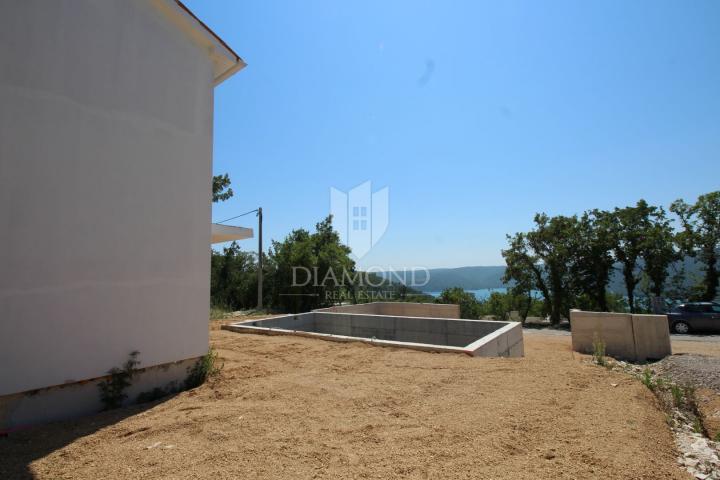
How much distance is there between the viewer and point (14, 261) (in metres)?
3.12


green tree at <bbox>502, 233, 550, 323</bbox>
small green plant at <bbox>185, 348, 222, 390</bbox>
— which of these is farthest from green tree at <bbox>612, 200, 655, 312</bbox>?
small green plant at <bbox>185, 348, 222, 390</bbox>

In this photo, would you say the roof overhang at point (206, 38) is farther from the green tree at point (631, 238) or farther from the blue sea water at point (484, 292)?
the green tree at point (631, 238)

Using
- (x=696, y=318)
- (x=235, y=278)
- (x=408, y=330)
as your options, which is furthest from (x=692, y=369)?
(x=235, y=278)

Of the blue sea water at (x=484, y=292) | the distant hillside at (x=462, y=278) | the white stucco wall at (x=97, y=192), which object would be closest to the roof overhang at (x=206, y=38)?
the white stucco wall at (x=97, y=192)

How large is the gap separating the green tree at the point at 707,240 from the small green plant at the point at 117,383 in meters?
22.6

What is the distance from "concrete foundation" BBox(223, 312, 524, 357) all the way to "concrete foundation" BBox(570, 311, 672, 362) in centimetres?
265

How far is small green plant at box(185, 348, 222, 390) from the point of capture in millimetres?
4469

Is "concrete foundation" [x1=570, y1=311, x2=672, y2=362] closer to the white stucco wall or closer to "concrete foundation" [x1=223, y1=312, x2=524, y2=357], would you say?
"concrete foundation" [x1=223, y1=312, x2=524, y2=357]

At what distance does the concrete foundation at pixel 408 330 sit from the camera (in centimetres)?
710

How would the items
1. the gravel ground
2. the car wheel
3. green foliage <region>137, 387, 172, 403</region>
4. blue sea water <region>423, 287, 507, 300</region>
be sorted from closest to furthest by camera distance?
green foliage <region>137, 387, 172, 403</region> → the gravel ground → the car wheel → blue sea water <region>423, 287, 507, 300</region>

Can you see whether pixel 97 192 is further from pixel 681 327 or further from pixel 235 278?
pixel 235 278

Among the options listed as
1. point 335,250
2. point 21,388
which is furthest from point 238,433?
point 335,250

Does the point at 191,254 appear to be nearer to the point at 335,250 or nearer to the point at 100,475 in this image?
the point at 100,475

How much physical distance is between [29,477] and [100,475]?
19.2 inches
